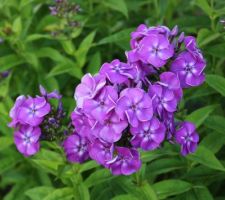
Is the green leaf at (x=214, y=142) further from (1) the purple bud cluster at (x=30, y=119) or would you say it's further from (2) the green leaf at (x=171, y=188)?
(1) the purple bud cluster at (x=30, y=119)

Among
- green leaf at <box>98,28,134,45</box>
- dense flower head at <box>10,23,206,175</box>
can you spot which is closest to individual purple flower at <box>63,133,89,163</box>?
dense flower head at <box>10,23,206,175</box>

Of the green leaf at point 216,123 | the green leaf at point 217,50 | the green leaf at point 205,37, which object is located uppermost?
the green leaf at point 205,37

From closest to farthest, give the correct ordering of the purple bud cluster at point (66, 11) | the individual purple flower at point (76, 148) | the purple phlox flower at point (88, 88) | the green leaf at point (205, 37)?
the purple phlox flower at point (88, 88)
the individual purple flower at point (76, 148)
the green leaf at point (205, 37)
the purple bud cluster at point (66, 11)

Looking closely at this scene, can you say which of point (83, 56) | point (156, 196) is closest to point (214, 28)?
point (83, 56)

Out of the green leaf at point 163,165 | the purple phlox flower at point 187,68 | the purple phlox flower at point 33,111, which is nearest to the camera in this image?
the purple phlox flower at point 187,68

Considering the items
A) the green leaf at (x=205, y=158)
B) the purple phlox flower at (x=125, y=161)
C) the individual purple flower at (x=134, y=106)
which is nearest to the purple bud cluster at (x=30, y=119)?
the purple phlox flower at (x=125, y=161)

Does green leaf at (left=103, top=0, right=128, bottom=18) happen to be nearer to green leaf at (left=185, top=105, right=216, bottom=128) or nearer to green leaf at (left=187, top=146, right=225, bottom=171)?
green leaf at (left=185, top=105, right=216, bottom=128)

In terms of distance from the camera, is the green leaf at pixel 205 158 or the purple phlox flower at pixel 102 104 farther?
the green leaf at pixel 205 158
